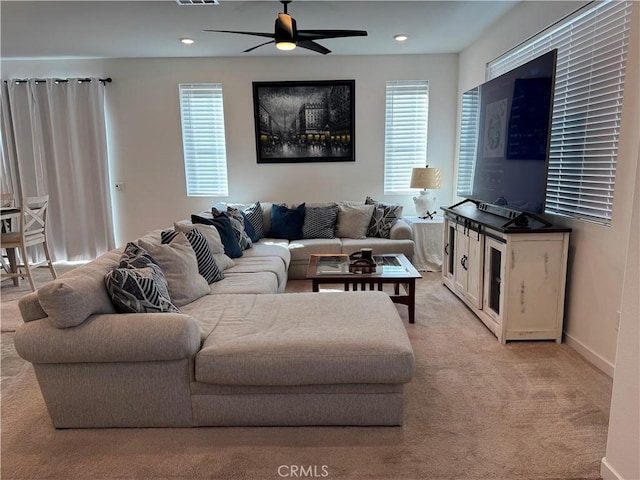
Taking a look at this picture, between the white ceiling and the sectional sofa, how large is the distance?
2.54 m

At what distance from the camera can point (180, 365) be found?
6.41 feet

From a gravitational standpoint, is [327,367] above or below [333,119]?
→ below

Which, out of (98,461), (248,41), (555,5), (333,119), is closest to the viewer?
(98,461)

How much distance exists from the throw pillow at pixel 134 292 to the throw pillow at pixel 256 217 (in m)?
2.61

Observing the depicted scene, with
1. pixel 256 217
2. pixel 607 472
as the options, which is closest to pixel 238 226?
pixel 256 217

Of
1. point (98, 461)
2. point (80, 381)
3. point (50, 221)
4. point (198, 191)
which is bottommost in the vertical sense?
point (98, 461)

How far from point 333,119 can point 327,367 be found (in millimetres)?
4016

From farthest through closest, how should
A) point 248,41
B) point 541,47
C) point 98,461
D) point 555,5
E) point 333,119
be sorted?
point 333,119 < point 248,41 < point 541,47 < point 555,5 < point 98,461

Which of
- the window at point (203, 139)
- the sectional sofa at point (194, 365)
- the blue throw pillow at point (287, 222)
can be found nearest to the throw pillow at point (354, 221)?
the blue throw pillow at point (287, 222)

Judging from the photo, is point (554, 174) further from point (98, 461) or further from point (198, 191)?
point (198, 191)

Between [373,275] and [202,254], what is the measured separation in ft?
4.20

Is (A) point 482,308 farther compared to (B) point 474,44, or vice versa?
(B) point 474,44

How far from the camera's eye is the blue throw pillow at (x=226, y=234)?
12.2ft

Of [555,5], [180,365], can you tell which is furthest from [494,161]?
[180,365]
